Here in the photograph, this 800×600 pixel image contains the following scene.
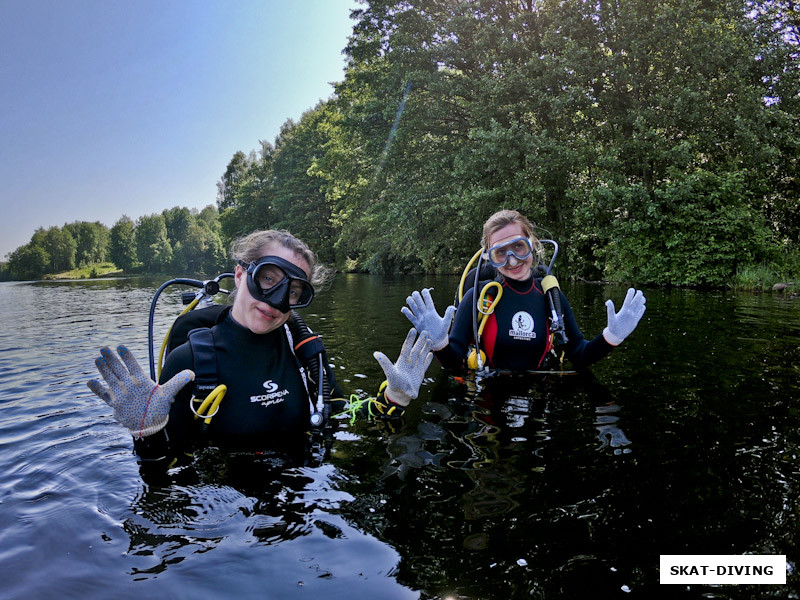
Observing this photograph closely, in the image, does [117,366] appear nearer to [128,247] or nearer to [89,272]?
[89,272]

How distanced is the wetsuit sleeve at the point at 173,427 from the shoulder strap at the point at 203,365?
4 cm

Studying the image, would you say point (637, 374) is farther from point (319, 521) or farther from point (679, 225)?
point (679, 225)

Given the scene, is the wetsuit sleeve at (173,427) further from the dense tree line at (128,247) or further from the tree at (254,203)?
the dense tree line at (128,247)

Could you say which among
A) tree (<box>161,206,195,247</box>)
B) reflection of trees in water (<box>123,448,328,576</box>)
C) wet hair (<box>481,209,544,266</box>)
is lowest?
reflection of trees in water (<box>123,448,328,576</box>)

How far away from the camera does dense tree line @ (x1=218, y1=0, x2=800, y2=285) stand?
15945mm

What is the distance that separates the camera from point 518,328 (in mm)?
4926

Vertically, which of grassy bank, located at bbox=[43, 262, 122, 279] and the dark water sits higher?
grassy bank, located at bbox=[43, 262, 122, 279]

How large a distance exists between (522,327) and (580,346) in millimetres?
574

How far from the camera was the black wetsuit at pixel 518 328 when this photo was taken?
16.1 feet

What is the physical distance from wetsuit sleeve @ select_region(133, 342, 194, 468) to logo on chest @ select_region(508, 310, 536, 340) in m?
3.09

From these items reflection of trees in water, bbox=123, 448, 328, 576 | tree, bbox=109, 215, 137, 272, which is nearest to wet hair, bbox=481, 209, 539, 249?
reflection of trees in water, bbox=123, 448, 328, 576

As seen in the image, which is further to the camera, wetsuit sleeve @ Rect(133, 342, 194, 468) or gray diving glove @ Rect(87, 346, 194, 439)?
wetsuit sleeve @ Rect(133, 342, 194, 468)

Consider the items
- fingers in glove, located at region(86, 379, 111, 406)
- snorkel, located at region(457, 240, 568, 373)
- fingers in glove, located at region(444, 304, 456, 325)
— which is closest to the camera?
fingers in glove, located at region(86, 379, 111, 406)

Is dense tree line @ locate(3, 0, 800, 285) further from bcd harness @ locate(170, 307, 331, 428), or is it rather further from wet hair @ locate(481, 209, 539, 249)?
bcd harness @ locate(170, 307, 331, 428)
